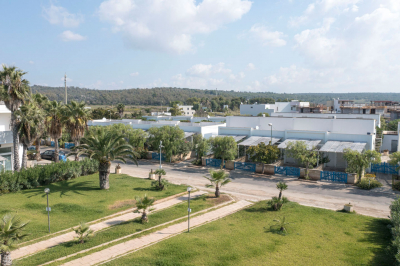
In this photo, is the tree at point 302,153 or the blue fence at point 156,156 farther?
the blue fence at point 156,156

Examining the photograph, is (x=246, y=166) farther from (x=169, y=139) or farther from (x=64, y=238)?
(x=64, y=238)

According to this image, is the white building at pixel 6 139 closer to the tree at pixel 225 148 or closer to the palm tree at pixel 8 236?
the palm tree at pixel 8 236

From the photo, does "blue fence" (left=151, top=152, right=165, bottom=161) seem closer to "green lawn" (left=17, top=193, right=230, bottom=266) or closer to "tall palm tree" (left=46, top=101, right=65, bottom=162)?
"tall palm tree" (left=46, top=101, right=65, bottom=162)

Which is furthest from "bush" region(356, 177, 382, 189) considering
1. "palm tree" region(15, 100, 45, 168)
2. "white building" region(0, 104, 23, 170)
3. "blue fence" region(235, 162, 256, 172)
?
"white building" region(0, 104, 23, 170)

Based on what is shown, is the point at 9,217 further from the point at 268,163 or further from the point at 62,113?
the point at 268,163

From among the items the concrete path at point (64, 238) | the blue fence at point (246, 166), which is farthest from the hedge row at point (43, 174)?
the blue fence at point (246, 166)

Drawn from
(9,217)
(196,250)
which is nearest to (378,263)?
(196,250)
